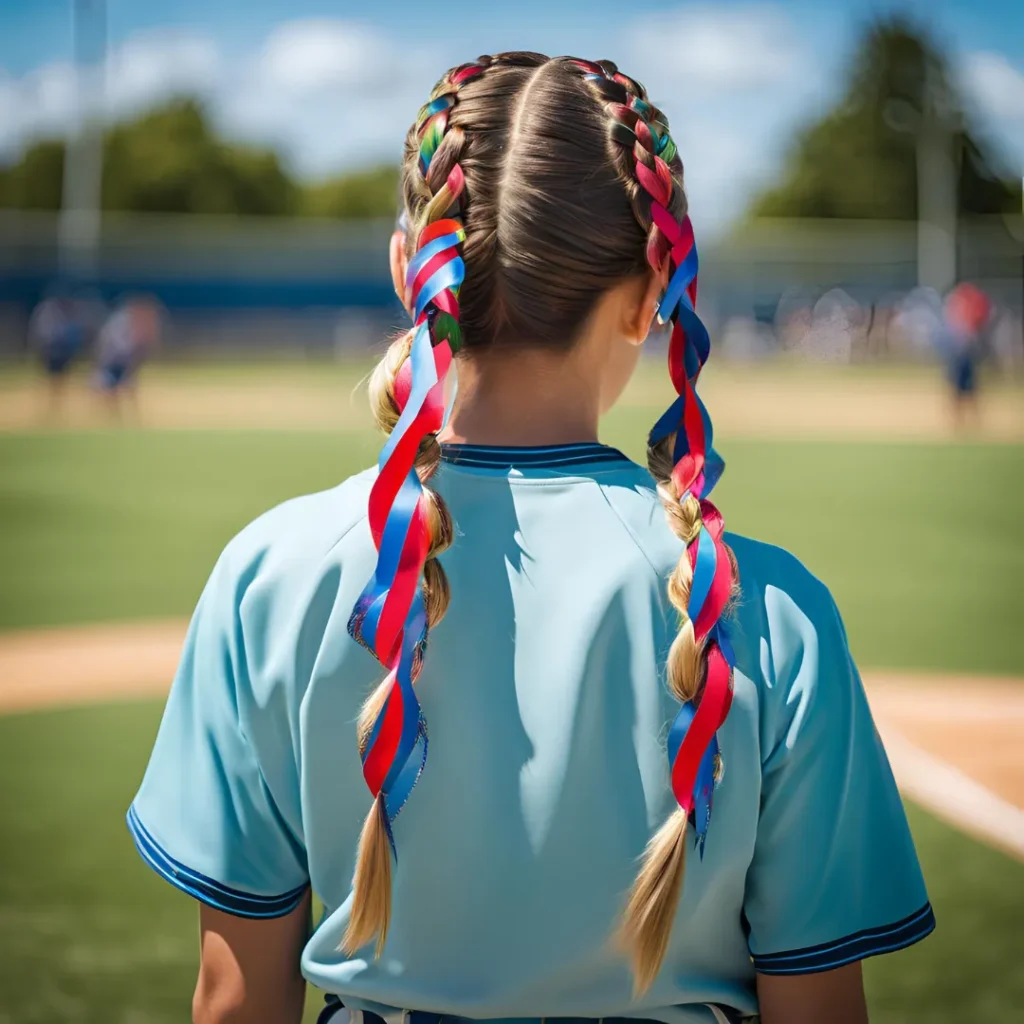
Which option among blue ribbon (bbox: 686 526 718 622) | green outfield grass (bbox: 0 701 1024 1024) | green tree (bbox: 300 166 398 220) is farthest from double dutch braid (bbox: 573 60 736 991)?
green tree (bbox: 300 166 398 220)

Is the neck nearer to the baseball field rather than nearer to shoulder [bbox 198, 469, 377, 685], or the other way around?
shoulder [bbox 198, 469, 377, 685]

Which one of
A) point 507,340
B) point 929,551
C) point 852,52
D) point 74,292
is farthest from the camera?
point 852,52

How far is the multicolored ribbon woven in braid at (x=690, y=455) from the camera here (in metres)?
1.38

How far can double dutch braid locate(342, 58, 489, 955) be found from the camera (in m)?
1.38

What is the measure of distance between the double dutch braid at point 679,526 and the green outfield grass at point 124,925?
7.78ft

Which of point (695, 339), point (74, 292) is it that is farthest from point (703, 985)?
point (74, 292)

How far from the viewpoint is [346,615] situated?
1.45 meters

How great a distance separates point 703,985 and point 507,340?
0.82 m

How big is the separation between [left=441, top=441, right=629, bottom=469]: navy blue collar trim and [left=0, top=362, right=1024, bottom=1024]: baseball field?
94 cm

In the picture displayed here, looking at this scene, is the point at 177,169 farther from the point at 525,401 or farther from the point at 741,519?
the point at 525,401

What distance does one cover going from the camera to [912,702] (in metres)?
6.54

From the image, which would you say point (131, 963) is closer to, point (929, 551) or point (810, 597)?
point (810, 597)

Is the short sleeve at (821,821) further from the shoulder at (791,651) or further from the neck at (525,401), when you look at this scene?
the neck at (525,401)

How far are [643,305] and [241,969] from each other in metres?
0.99
